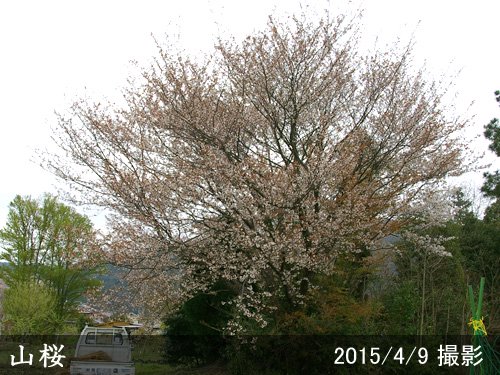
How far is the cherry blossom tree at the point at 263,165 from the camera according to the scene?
10.1m

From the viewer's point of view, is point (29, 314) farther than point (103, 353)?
Yes

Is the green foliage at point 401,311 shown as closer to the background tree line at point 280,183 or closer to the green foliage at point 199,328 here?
the background tree line at point 280,183

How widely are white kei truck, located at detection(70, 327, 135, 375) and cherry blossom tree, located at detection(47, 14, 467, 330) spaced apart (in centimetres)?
153

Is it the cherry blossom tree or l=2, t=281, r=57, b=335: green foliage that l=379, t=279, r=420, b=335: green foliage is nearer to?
the cherry blossom tree

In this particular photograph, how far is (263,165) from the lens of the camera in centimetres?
1091

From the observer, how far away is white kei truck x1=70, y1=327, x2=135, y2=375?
10.9 metres

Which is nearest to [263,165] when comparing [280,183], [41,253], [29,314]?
[280,183]

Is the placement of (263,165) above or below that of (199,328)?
above

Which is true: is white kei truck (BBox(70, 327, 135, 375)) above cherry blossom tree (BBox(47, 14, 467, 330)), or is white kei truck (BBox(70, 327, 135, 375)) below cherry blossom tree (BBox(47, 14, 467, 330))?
below

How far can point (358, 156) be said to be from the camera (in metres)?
11.1

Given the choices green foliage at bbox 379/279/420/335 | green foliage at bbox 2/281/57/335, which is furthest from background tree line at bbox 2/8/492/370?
green foliage at bbox 2/281/57/335

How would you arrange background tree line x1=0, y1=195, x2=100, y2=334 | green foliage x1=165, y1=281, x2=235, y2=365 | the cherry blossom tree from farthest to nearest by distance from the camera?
1. background tree line x1=0, y1=195, x2=100, y2=334
2. green foliage x1=165, y1=281, x2=235, y2=365
3. the cherry blossom tree

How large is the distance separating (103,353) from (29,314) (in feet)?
45.3

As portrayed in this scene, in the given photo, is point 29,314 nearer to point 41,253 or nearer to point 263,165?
point 41,253
